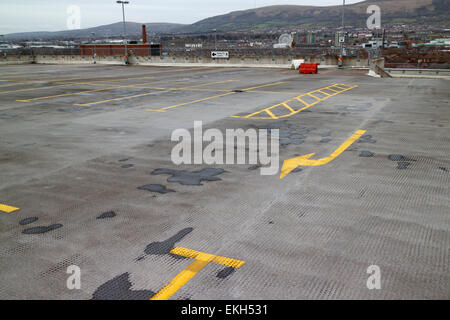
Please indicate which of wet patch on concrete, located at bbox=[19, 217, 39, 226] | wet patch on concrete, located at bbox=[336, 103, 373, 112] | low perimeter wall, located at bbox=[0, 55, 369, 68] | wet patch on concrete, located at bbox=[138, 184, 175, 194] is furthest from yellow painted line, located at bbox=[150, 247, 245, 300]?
low perimeter wall, located at bbox=[0, 55, 369, 68]

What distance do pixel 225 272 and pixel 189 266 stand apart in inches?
17.5

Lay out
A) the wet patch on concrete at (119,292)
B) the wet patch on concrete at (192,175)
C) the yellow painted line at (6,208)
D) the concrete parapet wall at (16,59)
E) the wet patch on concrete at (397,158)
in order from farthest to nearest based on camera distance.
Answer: the concrete parapet wall at (16,59) → the wet patch on concrete at (397,158) → the wet patch on concrete at (192,175) → the yellow painted line at (6,208) → the wet patch on concrete at (119,292)

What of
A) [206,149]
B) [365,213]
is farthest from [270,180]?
[206,149]

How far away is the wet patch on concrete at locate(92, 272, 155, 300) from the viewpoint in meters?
3.89

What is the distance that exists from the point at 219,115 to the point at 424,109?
8247 millimetres

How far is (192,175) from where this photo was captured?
764cm

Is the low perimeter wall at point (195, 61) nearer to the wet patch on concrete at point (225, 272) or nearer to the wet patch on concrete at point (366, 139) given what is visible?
the wet patch on concrete at point (366, 139)

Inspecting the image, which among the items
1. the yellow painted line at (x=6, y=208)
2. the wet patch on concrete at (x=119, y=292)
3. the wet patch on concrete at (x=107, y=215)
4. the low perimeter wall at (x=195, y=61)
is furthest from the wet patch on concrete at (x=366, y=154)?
the low perimeter wall at (x=195, y=61)

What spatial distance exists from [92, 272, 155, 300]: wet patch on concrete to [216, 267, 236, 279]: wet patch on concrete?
769 millimetres

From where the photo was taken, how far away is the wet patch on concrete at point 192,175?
729 centimetres

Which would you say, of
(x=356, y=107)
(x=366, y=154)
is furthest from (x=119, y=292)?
(x=356, y=107)

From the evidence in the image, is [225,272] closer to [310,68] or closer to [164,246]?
[164,246]

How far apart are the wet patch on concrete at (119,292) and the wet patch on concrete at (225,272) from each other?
0.77 m
